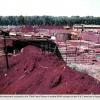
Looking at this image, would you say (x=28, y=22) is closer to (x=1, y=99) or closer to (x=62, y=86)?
(x=62, y=86)

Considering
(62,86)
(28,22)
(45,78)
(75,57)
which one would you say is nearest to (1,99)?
(62,86)

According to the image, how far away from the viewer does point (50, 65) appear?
27.0 m

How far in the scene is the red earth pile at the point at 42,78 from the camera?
20906 mm

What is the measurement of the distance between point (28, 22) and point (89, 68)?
63.7m

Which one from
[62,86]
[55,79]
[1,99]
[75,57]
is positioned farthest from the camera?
[75,57]

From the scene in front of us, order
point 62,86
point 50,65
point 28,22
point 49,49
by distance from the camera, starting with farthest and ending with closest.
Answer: point 28,22
point 49,49
point 50,65
point 62,86

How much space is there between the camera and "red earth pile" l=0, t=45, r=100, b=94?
68.6 feet

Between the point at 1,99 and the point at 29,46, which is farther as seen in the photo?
the point at 29,46

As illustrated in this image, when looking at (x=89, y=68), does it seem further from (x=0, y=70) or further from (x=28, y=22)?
(x=28, y=22)

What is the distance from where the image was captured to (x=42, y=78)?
24297 millimetres

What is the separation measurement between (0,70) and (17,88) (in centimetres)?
575

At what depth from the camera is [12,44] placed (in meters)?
35.1

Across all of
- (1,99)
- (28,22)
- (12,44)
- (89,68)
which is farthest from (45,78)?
(28,22)

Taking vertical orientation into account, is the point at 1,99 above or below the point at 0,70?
above
